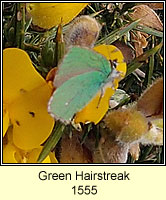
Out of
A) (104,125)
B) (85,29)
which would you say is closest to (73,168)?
(104,125)

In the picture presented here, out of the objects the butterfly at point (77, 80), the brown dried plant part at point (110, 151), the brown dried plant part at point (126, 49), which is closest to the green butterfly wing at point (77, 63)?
the butterfly at point (77, 80)

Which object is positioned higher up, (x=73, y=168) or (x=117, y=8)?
(x=117, y=8)

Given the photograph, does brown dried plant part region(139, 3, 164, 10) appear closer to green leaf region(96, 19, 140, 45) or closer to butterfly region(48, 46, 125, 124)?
green leaf region(96, 19, 140, 45)

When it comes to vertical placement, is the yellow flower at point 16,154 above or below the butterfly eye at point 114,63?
below

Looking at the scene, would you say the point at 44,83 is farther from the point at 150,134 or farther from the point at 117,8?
the point at 117,8

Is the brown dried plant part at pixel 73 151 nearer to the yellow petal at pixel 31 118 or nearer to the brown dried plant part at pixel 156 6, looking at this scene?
the yellow petal at pixel 31 118

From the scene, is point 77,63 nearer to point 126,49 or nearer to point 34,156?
point 34,156
